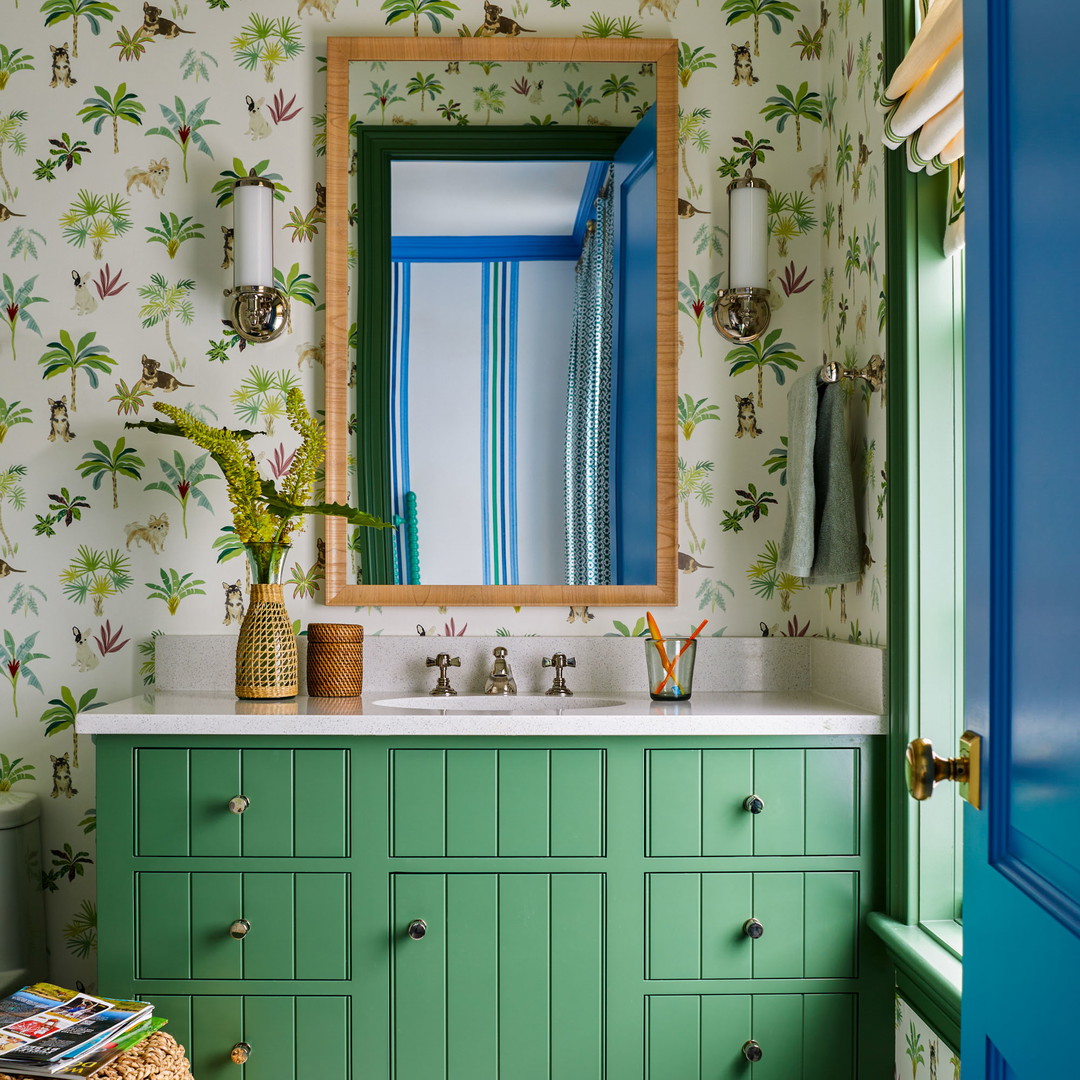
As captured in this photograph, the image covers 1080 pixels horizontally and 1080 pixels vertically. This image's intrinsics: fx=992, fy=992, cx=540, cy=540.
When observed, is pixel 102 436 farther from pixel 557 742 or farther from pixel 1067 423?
pixel 1067 423

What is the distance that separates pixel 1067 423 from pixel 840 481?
114 centimetres

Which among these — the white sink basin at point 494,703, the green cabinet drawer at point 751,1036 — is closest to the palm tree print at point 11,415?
the white sink basin at point 494,703

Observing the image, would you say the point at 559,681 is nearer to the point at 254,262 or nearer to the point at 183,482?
the point at 183,482

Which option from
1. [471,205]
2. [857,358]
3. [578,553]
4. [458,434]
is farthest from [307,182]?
[857,358]

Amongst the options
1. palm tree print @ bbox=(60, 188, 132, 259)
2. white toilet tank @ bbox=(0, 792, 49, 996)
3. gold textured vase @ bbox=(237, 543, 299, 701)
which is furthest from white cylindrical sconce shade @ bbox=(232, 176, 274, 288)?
white toilet tank @ bbox=(0, 792, 49, 996)

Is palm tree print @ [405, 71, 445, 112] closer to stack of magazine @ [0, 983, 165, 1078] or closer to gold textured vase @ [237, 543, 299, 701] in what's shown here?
gold textured vase @ [237, 543, 299, 701]

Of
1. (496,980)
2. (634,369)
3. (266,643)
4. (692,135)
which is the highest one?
(692,135)

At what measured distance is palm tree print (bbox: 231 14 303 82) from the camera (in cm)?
223

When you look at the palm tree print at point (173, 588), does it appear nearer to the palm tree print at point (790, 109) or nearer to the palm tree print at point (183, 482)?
the palm tree print at point (183, 482)

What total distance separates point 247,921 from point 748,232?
170 cm

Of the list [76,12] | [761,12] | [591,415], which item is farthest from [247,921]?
[761,12]

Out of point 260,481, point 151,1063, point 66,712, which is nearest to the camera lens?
point 151,1063

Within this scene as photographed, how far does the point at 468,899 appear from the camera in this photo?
1.74 meters

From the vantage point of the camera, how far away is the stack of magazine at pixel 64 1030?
144 centimetres
